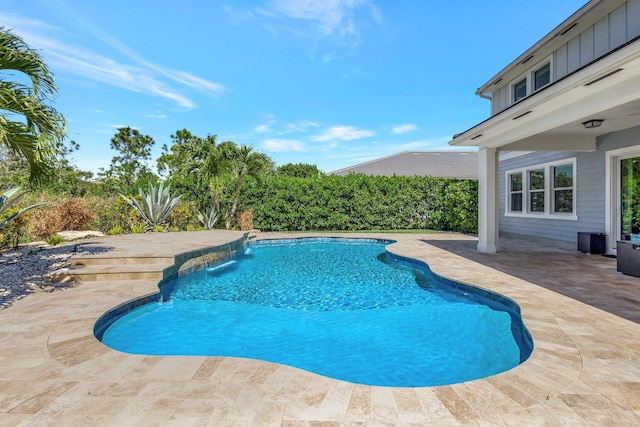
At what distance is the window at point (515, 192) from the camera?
1338 cm

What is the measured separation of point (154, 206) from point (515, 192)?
15.1 m

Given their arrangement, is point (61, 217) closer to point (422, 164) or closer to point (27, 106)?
point (27, 106)

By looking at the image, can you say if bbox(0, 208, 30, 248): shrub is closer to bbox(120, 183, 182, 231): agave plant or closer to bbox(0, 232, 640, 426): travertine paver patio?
bbox(120, 183, 182, 231): agave plant

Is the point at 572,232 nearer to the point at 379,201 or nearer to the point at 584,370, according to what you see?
the point at 379,201

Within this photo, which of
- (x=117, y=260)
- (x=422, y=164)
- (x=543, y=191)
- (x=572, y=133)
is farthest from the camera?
(x=422, y=164)

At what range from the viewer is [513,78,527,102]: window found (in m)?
11.2

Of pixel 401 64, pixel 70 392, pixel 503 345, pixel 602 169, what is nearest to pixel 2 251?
pixel 70 392

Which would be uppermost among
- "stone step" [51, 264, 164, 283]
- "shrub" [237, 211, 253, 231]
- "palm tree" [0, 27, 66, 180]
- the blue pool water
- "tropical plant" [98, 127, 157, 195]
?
"tropical plant" [98, 127, 157, 195]

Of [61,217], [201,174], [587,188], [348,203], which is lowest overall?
[61,217]

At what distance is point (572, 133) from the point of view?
8.53m

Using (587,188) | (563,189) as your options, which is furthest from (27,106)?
(563,189)

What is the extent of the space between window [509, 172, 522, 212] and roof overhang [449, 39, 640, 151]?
4.04 meters

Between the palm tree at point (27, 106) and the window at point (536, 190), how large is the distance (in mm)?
14169

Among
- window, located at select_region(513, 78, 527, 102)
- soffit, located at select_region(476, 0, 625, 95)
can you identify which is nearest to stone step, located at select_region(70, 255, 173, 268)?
soffit, located at select_region(476, 0, 625, 95)
